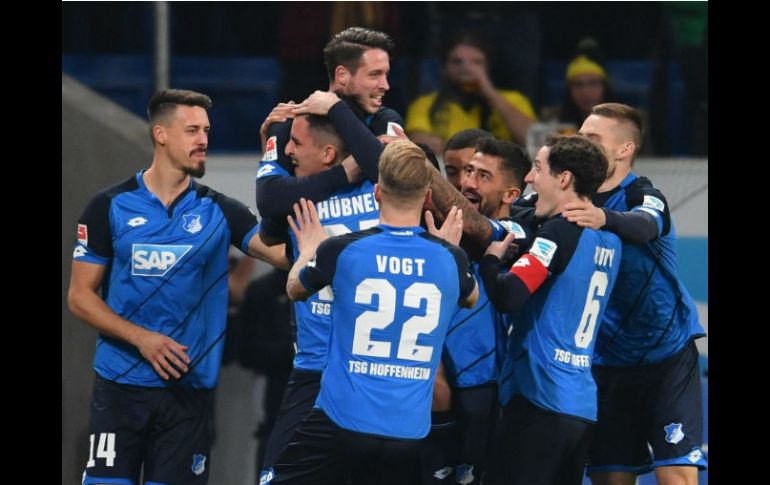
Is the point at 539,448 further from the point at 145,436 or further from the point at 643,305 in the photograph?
the point at 145,436

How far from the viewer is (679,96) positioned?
8312 millimetres

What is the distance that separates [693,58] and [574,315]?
10.9 feet

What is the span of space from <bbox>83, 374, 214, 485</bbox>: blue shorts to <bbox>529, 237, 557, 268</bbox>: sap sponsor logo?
190 cm

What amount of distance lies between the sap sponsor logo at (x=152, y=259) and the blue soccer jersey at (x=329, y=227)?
786mm

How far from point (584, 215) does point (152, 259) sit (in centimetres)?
205

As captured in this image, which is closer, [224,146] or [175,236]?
[175,236]

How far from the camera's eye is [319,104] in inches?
223

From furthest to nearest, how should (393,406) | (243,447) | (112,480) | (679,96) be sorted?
(679,96), (243,447), (112,480), (393,406)

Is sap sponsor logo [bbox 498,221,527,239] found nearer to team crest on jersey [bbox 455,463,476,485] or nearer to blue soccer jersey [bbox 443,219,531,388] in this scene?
blue soccer jersey [bbox 443,219,531,388]

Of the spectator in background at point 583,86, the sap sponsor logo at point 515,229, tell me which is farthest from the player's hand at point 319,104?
the spectator in background at point 583,86

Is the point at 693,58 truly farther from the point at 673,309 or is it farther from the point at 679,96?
the point at 673,309

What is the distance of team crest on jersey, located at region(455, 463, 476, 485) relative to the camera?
6180mm

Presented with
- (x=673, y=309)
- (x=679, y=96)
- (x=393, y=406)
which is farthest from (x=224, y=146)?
(x=393, y=406)
